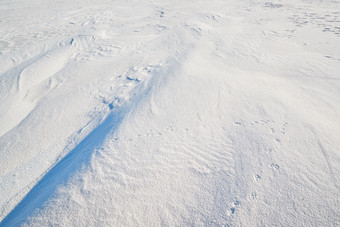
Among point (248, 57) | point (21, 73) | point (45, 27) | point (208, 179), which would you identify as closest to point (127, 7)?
point (45, 27)

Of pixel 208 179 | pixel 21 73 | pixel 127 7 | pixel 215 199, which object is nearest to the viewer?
pixel 215 199

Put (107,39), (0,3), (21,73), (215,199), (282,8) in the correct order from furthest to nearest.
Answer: (0,3)
(282,8)
(107,39)
(21,73)
(215,199)

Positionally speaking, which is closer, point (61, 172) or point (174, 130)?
point (61, 172)

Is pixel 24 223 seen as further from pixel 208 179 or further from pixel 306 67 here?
pixel 306 67
